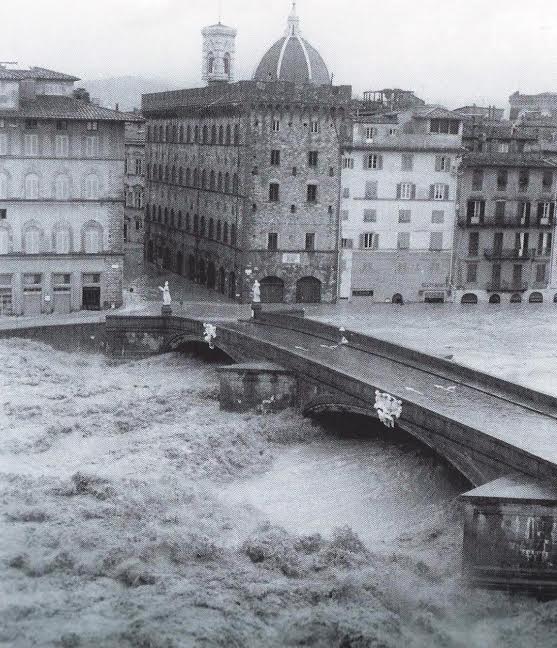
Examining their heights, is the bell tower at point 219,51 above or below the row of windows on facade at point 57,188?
above

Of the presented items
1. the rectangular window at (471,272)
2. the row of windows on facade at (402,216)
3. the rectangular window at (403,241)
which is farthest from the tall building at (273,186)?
the rectangular window at (471,272)

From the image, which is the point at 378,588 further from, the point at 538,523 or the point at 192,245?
the point at 192,245

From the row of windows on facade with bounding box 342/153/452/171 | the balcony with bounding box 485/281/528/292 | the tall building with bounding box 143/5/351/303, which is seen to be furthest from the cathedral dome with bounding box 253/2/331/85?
the balcony with bounding box 485/281/528/292

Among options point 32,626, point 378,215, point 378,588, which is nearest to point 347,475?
point 378,588

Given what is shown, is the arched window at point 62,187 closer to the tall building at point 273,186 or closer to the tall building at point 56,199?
the tall building at point 56,199

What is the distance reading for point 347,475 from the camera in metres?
40.7

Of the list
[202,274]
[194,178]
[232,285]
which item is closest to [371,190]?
[232,285]

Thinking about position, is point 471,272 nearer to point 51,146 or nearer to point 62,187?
point 62,187

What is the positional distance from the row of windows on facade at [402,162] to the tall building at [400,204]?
6cm

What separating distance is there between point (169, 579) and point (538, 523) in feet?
32.3

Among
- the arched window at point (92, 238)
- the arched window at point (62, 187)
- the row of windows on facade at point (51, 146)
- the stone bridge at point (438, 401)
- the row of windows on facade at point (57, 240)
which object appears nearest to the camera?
the stone bridge at point (438, 401)

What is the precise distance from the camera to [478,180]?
249ft

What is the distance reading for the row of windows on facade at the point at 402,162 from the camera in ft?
238

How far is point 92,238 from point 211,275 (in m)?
14.8
